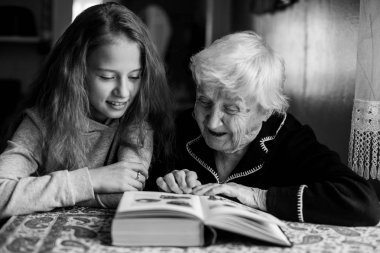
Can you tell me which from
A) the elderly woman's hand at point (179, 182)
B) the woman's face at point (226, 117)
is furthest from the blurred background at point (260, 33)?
the elderly woman's hand at point (179, 182)

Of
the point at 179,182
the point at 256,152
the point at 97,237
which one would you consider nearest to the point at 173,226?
the point at 97,237

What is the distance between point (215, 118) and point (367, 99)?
1.75 feet

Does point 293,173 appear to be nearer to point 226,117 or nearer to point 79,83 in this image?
point 226,117

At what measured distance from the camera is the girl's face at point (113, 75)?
1.66 m

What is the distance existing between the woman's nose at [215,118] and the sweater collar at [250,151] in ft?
0.59

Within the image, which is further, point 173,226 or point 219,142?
point 219,142

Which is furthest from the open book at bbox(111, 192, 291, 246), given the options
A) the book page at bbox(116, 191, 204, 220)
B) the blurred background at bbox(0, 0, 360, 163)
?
the blurred background at bbox(0, 0, 360, 163)

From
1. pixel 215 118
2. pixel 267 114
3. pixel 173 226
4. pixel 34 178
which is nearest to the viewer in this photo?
pixel 173 226

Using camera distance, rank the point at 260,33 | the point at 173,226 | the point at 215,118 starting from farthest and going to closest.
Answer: the point at 260,33 → the point at 215,118 → the point at 173,226

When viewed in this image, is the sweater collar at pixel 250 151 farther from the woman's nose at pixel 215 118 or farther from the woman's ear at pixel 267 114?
the woman's nose at pixel 215 118

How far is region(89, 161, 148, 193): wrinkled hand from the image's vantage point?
1547 millimetres

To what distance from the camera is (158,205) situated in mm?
1271

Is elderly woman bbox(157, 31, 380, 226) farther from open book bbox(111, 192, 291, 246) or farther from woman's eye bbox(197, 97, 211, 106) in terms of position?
open book bbox(111, 192, 291, 246)

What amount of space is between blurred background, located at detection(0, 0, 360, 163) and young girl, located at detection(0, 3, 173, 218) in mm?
585
